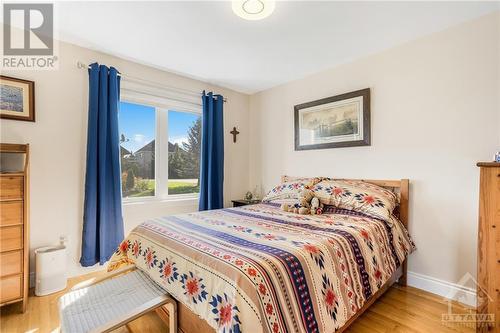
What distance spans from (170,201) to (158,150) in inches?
27.4

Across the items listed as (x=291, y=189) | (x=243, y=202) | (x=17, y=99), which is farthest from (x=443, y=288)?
(x=17, y=99)

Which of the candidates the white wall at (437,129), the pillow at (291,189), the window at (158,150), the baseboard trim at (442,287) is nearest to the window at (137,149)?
the window at (158,150)

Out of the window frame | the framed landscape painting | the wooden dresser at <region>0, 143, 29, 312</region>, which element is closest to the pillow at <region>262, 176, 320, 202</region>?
the framed landscape painting

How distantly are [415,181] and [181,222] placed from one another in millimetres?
2223

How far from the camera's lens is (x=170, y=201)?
325cm

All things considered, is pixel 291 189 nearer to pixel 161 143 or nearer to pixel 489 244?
pixel 489 244

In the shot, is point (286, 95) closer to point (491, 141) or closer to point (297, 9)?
point (297, 9)

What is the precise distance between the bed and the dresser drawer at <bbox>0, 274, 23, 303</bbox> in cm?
68

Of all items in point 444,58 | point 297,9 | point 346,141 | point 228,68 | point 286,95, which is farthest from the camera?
point 286,95

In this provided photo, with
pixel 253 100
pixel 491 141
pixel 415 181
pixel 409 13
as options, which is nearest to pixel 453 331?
pixel 415 181

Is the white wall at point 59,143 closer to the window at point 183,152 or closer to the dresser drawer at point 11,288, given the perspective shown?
the dresser drawer at point 11,288

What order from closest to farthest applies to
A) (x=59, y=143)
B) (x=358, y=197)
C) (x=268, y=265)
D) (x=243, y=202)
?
(x=268, y=265)
(x=358, y=197)
(x=59, y=143)
(x=243, y=202)

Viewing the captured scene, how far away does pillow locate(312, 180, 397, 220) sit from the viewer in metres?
2.18

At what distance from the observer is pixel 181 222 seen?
2.03 m
